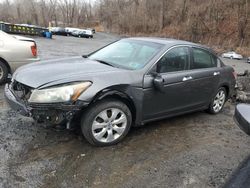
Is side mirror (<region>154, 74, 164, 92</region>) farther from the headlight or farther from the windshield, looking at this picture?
the headlight

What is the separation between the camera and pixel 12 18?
8175 cm

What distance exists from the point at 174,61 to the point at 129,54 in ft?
2.44

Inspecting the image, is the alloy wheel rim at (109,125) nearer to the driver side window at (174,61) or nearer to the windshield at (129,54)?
the windshield at (129,54)

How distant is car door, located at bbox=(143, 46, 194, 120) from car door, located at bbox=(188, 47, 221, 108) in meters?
0.15

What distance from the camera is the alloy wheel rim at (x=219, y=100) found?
5.30 metres

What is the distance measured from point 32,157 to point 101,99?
44.6 inches

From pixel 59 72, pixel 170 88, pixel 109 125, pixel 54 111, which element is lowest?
pixel 109 125

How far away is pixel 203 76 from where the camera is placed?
4.68m

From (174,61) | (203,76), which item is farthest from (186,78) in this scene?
(203,76)

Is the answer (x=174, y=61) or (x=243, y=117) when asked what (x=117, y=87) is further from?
(x=243, y=117)

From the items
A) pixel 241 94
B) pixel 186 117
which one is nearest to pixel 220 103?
pixel 186 117

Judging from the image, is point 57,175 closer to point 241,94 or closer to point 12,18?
point 241,94

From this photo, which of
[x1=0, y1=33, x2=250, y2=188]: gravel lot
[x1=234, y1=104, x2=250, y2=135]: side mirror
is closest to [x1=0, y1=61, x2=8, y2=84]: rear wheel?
[x1=0, y1=33, x2=250, y2=188]: gravel lot

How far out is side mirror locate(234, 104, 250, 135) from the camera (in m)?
2.01
